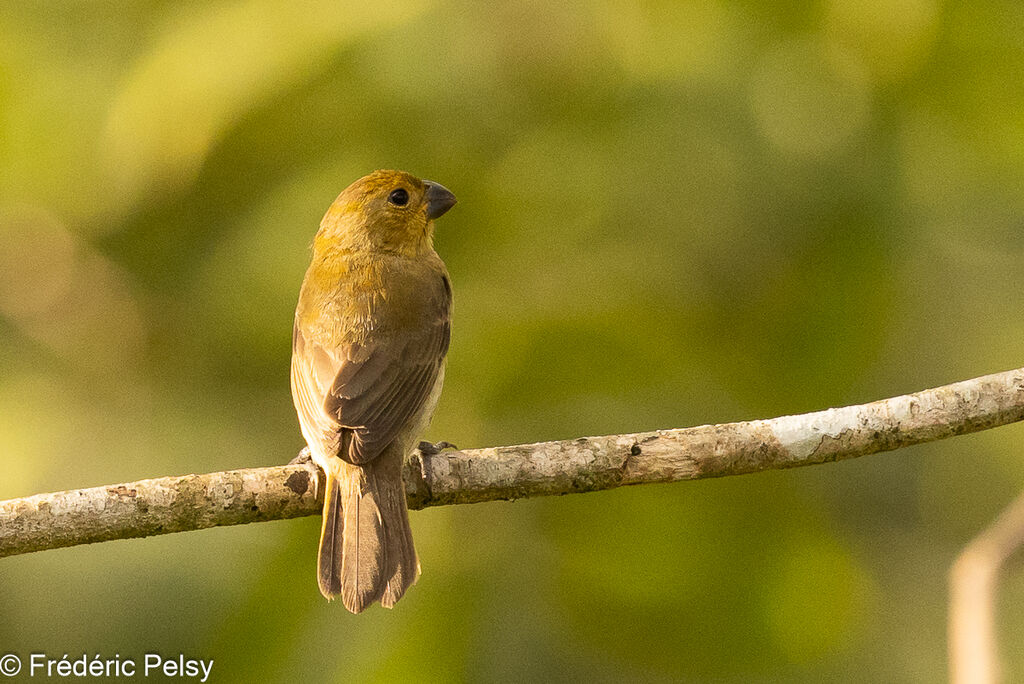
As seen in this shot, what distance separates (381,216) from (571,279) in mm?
1150

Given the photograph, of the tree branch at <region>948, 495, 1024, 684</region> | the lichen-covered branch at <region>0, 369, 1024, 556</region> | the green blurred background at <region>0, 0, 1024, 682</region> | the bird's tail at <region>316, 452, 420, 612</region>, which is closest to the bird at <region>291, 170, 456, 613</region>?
the bird's tail at <region>316, 452, 420, 612</region>

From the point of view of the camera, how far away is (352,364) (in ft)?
13.2

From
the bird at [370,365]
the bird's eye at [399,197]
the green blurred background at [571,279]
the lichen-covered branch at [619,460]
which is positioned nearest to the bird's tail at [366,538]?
the bird at [370,365]

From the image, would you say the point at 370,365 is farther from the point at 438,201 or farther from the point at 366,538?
the point at 438,201

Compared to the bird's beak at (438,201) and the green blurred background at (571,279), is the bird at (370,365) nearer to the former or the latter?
the bird's beak at (438,201)

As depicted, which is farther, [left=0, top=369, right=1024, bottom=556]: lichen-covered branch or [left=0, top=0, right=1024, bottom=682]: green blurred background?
[left=0, top=0, right=1024, bottom=682]: green blurred background

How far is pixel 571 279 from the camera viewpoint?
5668 millimetres

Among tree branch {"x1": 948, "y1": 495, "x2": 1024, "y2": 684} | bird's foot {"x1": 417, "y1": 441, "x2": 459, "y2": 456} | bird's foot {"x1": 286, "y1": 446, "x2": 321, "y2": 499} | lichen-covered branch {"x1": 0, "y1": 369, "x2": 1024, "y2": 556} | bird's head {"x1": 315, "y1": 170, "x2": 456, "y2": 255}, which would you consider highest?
bird's head {"x1": 315, "y1": 170, "x2": 456, "y2": 255}

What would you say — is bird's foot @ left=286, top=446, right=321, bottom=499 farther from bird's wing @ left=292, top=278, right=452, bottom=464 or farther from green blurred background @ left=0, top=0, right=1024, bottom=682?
green blurred background @ left=0, top=0, right=1024, bottom=682

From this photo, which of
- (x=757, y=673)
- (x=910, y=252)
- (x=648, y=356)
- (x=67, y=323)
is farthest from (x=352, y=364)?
(x=910, y=252)

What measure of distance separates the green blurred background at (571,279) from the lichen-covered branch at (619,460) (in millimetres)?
1308

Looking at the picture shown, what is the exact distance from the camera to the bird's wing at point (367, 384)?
12.5 ft

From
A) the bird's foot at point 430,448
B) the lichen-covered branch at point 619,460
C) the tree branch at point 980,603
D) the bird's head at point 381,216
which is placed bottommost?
the tree branch at point 980,603

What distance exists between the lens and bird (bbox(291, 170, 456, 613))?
3725 mm
